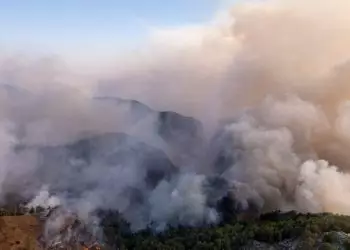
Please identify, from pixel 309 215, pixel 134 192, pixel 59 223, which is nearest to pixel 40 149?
pixel 134 192

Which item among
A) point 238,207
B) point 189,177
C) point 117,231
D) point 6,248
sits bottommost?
point 6,248

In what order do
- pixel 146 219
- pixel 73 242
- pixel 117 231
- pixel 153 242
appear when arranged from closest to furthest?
pixel 73 242, pixel 153 242, pixel 117 231, pixel 146 219

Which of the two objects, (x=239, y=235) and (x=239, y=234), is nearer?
(x=239, y=235)

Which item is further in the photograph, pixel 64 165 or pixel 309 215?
pixel 64 165

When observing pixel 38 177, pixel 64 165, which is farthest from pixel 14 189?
pixel 64 165

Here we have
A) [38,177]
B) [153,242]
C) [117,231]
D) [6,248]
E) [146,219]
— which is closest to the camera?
[6,248]

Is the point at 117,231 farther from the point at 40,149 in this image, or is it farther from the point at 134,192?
the point at 40,149

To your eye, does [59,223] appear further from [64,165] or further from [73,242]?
[64,165]

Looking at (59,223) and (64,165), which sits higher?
(64,165)

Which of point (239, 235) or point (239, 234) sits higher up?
point (239, 234)
